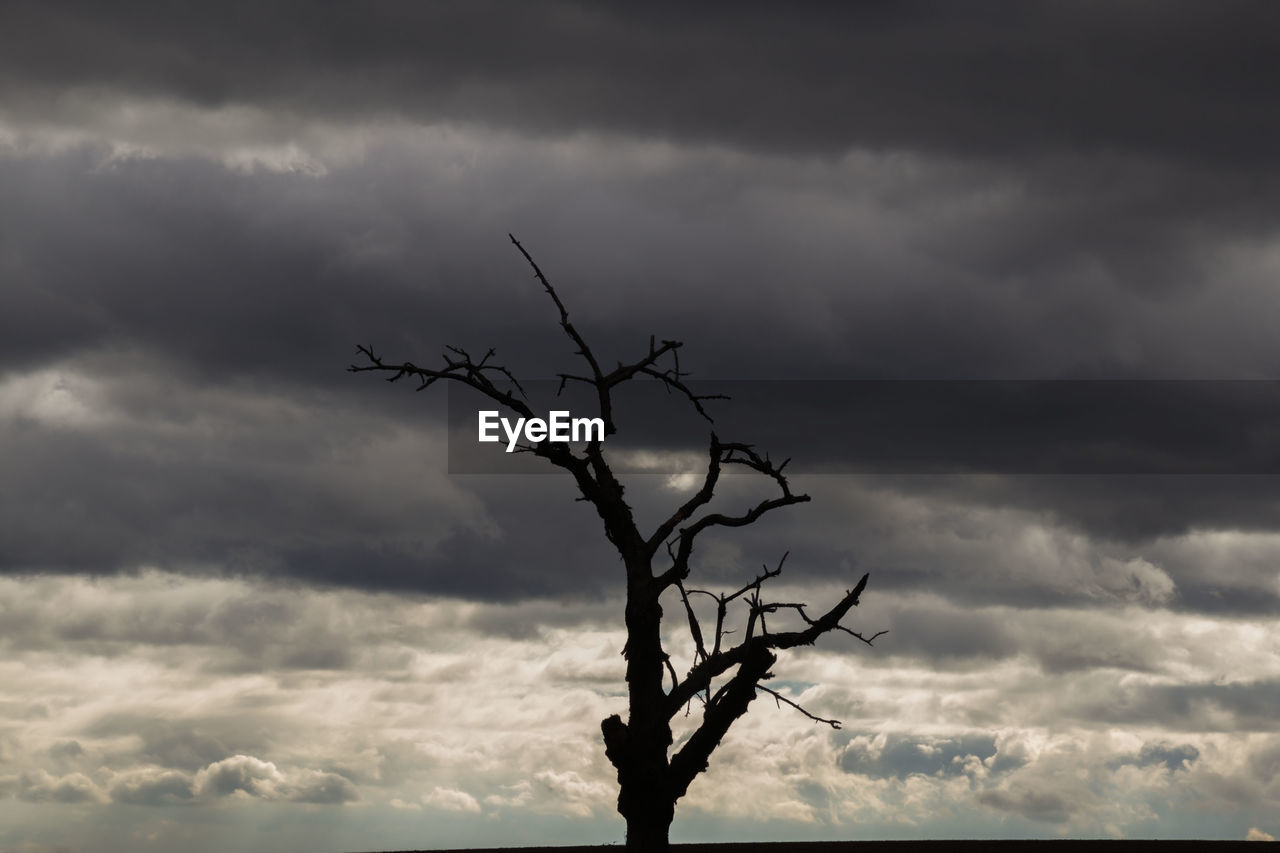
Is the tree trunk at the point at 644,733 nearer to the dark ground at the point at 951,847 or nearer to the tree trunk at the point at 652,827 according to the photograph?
the tree trunk at the point at 652,827

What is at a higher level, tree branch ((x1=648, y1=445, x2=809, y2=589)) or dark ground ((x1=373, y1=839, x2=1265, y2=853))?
tree branch ((x1=648, y1=445, x2=809, y2=589))

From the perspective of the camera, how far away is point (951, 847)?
4438cm

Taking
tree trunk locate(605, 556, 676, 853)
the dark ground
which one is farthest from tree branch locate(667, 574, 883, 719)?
the dark ground

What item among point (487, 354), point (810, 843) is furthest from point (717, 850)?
point (487, 354)

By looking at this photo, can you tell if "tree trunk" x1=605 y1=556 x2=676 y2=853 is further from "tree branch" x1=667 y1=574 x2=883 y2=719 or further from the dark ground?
the dark ground

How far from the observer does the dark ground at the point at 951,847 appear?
44219 mm

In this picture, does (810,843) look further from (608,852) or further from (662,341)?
(662,341)

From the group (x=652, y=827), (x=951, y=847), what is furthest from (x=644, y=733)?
(x=951, y=847)

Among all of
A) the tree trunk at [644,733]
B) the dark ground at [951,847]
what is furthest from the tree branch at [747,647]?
the dark ground at [951,847]

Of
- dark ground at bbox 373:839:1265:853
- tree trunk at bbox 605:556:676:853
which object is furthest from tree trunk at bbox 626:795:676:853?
dark ground at bbox 373:839:1265:853

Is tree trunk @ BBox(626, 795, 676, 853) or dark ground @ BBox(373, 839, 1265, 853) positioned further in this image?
dark ground @ BBox(373, 839, 1265, 853)

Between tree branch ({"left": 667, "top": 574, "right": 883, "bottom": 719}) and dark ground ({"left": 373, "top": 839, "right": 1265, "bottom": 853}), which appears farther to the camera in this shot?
dark ground ({"left": 373, "top": 839, "right": 1265, "bottom": 853})

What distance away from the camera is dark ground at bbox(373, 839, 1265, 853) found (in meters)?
44.2

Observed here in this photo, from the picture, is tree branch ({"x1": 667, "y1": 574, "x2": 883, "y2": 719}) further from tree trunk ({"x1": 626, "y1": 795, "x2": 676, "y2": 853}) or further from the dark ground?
the dark ground
